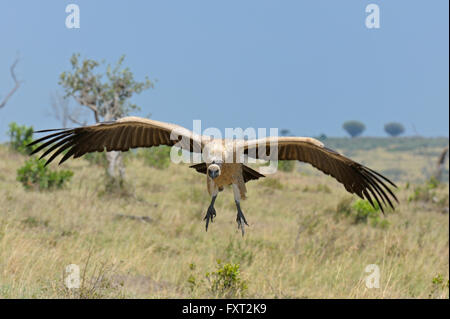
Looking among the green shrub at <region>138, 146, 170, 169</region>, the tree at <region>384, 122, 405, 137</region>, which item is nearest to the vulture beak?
the green shrub at <region>138, 146, 170, 169</region>

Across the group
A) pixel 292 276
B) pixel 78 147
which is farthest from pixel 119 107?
pixel 78 147

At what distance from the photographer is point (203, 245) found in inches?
424

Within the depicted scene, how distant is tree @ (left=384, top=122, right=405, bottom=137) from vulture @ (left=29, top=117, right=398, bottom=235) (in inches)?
4707

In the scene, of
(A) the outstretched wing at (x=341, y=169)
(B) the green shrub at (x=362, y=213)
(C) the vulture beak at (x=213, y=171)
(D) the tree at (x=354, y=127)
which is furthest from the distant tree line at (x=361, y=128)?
(C) the vulture beak at (x=213, y=171)

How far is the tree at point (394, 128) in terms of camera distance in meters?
117

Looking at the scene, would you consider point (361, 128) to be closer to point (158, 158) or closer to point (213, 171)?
point (158, 158)

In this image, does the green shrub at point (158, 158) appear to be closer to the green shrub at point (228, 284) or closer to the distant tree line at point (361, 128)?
the green shrub at point (228, 284)

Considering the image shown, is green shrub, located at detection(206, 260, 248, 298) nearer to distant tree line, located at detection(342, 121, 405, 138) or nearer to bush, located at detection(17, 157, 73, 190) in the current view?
bush, located at detection(17, 157, 73, 190)

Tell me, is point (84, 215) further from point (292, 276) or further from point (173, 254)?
point (292, 276)

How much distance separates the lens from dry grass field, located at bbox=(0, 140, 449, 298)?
727 centimetres

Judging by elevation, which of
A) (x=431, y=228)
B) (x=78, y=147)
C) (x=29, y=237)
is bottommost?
(x=431, y=228)

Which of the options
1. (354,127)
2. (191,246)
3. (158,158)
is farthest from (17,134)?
(354,127)

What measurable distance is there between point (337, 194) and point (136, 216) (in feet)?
39.9

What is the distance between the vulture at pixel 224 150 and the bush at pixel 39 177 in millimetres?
10097
